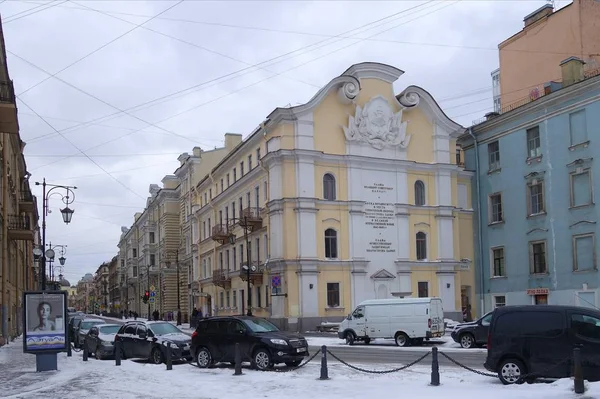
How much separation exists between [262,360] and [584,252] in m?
26.6

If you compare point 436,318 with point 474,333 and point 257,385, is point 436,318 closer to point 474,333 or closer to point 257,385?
point 474,333

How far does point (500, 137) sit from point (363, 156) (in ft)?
30.0

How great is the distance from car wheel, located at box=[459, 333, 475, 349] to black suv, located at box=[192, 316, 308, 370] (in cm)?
949

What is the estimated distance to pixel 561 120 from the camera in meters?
41.8

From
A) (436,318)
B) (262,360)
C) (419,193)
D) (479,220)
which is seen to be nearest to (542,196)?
(479,220)

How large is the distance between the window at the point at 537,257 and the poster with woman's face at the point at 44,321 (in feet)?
102

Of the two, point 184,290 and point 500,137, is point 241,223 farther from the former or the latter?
point 184,290

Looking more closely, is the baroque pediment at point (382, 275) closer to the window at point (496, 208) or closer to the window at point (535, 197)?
the window at point (496, 208)

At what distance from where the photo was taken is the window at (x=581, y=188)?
40.2m

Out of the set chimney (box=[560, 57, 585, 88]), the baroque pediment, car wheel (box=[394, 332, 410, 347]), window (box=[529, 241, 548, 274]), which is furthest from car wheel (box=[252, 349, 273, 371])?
chimney (box=[560, 57, 585, 88])

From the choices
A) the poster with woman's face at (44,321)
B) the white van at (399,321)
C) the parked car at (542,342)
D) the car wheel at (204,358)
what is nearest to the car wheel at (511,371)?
the parked car at (542,342)

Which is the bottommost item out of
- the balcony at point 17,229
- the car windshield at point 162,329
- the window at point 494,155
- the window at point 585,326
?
the car windshield at point 162,329

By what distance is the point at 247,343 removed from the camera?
20.6 meters

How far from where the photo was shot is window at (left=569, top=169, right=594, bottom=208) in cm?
4025
